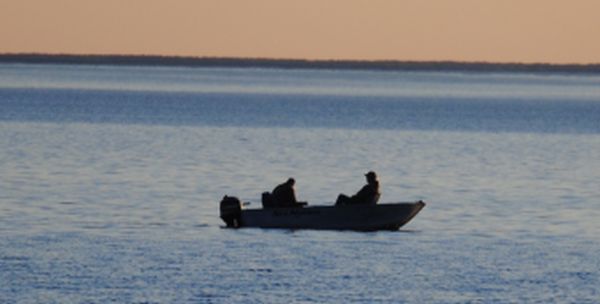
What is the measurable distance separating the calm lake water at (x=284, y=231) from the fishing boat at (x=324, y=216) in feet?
0.99

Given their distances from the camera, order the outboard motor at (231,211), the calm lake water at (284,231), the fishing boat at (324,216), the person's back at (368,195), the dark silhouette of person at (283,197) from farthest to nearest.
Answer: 1. the outboard motor at (231,211)
2. the dark silhouette of person at (283,197)
3. the fishing boat at (324,216)
4. the person's back at (368,195)
5. the calm lake water at (284,231)

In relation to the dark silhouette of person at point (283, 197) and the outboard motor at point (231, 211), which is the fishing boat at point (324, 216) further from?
the dark silhouette of person at point (283, 197)

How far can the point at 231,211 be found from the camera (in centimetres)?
4359

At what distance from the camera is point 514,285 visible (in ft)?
116

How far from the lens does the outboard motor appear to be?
4359cm

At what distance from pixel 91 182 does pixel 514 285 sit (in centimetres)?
2440

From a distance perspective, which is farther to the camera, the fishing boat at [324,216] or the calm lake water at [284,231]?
the fishing boat at [324,216]

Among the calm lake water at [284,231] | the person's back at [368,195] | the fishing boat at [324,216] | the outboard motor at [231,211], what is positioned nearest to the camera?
the calm lake water at [284,231]

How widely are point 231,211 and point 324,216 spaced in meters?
2.11

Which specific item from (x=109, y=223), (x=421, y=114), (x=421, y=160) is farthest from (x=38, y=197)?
(x=421, y=114)

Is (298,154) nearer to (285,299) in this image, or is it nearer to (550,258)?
(550,258)

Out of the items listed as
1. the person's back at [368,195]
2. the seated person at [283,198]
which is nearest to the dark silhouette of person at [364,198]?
the person's back at [368,195]

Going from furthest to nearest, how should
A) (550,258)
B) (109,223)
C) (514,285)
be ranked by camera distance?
(109,223) → (550,258) → (514,285)

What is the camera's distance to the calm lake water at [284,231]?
34.5 meters
